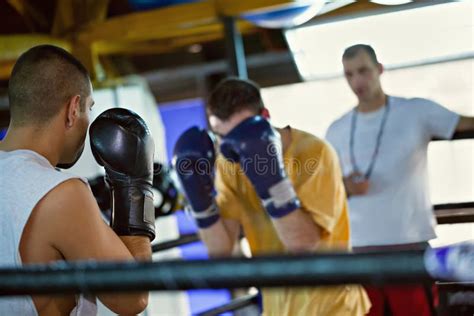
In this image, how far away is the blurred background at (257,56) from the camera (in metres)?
2.66

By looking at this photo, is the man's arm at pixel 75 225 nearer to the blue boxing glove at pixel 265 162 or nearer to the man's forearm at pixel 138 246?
the man's forearm at pixel 138 246

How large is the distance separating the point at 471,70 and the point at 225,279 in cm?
264

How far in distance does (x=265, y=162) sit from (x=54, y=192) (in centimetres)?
82

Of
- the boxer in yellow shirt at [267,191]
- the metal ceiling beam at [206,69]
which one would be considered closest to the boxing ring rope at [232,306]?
the boxer in yellow shirt at [267,191]

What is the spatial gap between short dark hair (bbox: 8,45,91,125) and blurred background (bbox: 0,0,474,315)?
1.75 feet

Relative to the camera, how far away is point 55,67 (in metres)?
1.29

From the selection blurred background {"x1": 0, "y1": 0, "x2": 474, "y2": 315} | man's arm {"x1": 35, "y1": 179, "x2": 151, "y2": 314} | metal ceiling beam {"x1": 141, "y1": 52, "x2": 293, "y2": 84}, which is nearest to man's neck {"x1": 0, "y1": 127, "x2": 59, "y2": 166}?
man's arm {"x1": 35, "y1": 179, "x2": 151, "y2": 314}

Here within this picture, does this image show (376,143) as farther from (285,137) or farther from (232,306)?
(232,306)

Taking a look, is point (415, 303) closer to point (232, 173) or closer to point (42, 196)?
point (232, 173)

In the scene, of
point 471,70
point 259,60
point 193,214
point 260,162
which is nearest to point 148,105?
point 259,60

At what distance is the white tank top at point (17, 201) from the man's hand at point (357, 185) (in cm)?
130

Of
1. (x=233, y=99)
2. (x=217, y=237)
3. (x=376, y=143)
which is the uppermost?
(x=233, y=99)

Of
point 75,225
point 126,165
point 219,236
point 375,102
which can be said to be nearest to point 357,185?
point 375,102

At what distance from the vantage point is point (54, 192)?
1.14 m
